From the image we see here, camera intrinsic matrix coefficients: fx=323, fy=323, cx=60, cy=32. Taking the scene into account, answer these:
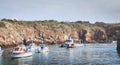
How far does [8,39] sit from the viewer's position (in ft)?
526

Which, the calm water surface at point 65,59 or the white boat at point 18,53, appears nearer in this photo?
the calm water surface at point 65,59

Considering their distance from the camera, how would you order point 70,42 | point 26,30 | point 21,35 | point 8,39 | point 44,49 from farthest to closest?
point 26,30 → point 21,35 → point 8,39 → point 70,42 → point 44,49

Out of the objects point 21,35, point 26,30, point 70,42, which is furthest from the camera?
point 26,30

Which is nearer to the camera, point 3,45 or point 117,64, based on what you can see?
point 117,64

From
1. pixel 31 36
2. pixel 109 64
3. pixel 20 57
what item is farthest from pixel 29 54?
pixel 31 36

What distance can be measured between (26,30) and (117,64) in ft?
461

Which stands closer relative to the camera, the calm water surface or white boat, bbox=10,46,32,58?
the calm water surface

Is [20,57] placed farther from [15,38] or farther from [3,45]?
[15,38]

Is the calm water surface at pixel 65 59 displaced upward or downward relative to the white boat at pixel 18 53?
downward

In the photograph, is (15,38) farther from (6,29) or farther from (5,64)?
(5,64)

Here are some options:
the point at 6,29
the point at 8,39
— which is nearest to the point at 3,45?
the point at 8,39

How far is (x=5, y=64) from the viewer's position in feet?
205

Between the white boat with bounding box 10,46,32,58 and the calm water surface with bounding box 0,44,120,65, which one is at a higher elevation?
the white boat with bounding box 10,46,32,58

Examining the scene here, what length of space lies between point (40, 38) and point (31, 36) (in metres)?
7.09
